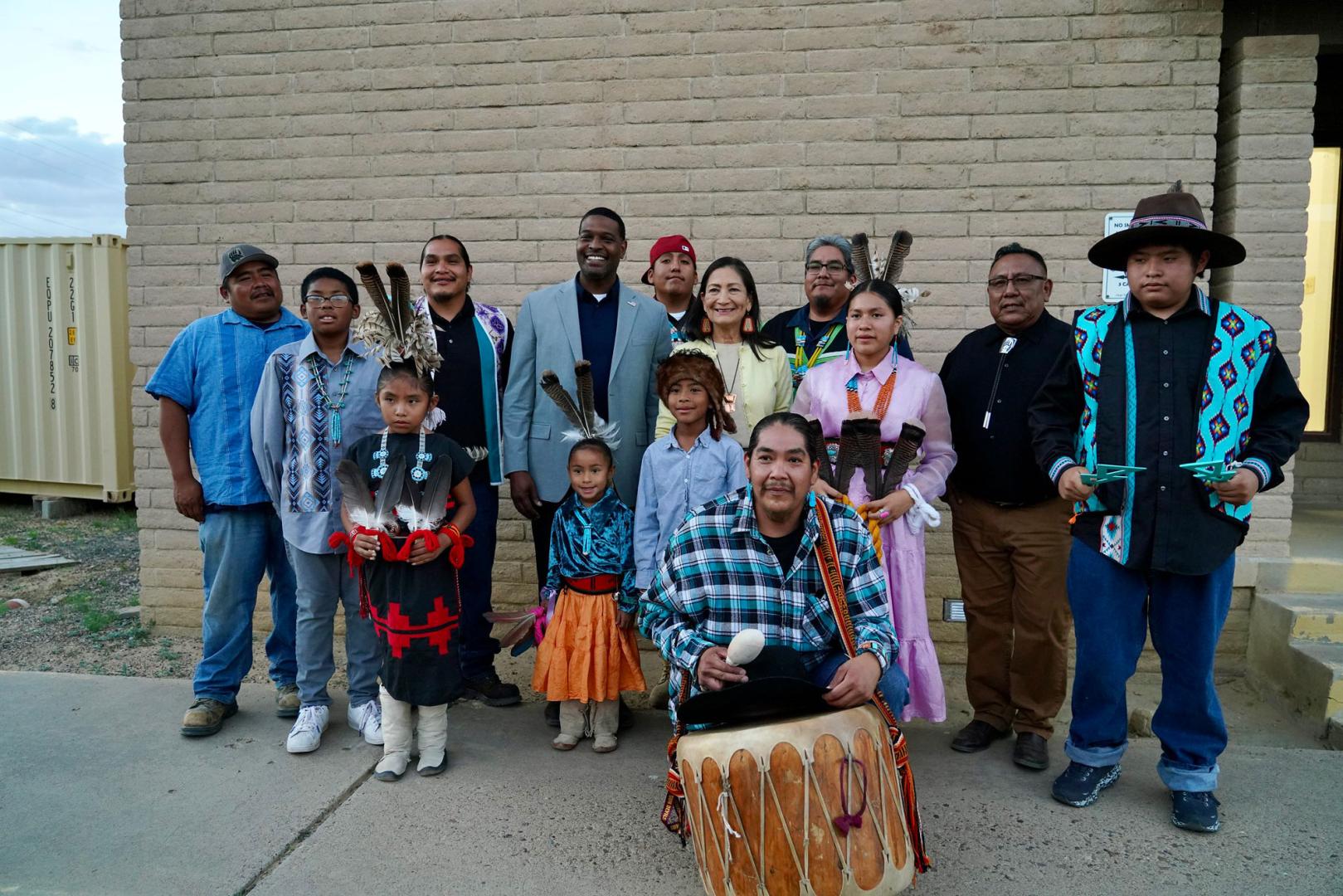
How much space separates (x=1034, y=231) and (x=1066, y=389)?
1916mm

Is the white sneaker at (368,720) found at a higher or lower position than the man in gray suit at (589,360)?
lower

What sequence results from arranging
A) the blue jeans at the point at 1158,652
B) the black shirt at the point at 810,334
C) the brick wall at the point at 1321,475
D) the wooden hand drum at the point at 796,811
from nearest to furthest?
the wooden hand drum at the point at 796,811 < the blue jeans at the point at 1158,652 < the black shirt at the point at 810,334 < the brick wall at the point at 1321,475

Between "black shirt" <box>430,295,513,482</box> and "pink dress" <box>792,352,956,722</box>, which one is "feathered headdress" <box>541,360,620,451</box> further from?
"pink dress" <box>792,352,956,722</box>

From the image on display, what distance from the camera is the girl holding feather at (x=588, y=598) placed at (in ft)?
12.4

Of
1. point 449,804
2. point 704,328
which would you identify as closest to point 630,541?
point 704,328

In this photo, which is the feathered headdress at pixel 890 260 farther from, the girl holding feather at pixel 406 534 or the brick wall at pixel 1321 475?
the brick wall at pixel 1321 475

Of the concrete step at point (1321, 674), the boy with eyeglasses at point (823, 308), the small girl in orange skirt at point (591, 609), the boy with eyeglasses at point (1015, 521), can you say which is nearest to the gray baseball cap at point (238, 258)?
Answer: the small girl in orange skirt at point (591, 609)

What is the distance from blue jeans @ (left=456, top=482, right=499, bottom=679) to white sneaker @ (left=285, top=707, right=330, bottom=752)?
680 mm

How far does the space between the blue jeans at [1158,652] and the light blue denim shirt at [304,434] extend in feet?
9.45

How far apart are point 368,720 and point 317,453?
44.5 inches

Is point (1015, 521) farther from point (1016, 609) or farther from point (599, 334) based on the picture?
point (599, 334)

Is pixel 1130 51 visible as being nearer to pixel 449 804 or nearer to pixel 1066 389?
pixel 1066 389

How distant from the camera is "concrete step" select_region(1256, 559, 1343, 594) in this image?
4828mm

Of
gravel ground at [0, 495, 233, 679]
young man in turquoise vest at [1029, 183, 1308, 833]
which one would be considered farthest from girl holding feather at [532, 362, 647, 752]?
gravel ground at [0, 495, 233, 679]
